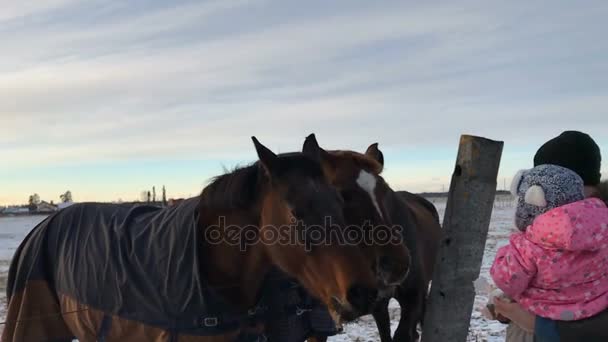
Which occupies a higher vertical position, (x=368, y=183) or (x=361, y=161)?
(x=361, y=161)

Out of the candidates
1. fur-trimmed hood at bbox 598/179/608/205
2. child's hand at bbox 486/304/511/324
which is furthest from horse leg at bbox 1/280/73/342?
fur-trimmed hood at bbox 598/179/608/205

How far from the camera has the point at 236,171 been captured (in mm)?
3141

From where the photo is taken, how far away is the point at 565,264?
1795mm

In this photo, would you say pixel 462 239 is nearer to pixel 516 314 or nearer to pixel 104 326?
pixel 516 314

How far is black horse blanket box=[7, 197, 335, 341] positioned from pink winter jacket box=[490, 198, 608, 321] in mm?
1670

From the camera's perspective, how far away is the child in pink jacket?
1.77 metres

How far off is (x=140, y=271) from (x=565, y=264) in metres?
2.24

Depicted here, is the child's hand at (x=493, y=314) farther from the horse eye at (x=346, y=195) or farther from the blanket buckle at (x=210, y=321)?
the horse eye at (x=346, y=195)

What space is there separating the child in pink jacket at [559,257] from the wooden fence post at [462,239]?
25cm

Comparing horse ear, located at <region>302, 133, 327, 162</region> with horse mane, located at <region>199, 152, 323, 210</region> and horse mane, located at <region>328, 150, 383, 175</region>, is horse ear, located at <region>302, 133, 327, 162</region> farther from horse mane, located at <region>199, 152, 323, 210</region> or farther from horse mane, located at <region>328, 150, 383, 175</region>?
horse mane, located at <region>328, 150, 383, 175</region>

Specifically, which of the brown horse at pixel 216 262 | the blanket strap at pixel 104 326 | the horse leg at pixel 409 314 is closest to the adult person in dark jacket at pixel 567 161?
the brown horse at pixel 216 262

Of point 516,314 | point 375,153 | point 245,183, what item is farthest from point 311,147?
point 375,153

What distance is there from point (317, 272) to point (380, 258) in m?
1.27

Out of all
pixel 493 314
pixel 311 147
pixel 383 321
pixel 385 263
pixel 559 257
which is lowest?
A: pixel 383 321
